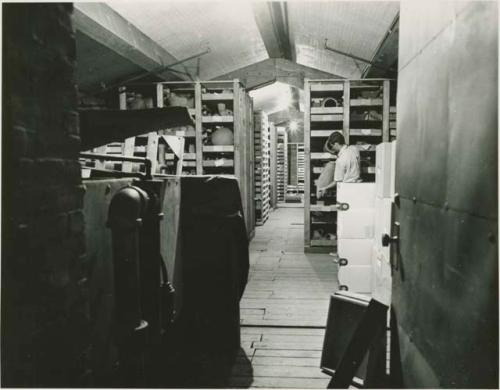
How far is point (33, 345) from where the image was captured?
1.46m

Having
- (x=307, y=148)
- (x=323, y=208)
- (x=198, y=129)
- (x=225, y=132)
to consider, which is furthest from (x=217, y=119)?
(x=323, y=208)

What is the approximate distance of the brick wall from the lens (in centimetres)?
137

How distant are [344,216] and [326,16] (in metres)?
3.11

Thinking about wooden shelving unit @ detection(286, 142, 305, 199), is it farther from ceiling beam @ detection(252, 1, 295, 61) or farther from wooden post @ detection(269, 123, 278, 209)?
ceiling beam @ detection(252, 1, 295, 61)

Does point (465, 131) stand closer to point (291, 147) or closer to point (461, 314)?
point (461, 314)

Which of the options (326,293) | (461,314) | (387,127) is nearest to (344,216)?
(326,293)

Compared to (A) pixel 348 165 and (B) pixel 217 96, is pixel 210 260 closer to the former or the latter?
(A) pixel 348 165

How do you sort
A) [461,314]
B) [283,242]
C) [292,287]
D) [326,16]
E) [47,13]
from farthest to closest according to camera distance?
1. [283,242]
2. [326,16]
3. [292,287]
4. [461,314]
5. [47,13]

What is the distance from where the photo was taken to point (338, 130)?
8180 millimetres

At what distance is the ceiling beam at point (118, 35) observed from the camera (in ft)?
17.2

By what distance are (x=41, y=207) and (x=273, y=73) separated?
10.8 m

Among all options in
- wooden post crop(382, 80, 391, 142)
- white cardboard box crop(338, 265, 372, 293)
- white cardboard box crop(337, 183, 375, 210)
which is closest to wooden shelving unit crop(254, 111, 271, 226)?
wooden post crop(382, 80, 391, 142)

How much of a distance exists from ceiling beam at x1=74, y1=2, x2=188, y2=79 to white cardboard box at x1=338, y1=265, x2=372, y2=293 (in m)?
4.20

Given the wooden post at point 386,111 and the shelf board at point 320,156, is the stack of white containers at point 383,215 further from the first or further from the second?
the shelf board at point 320,156
